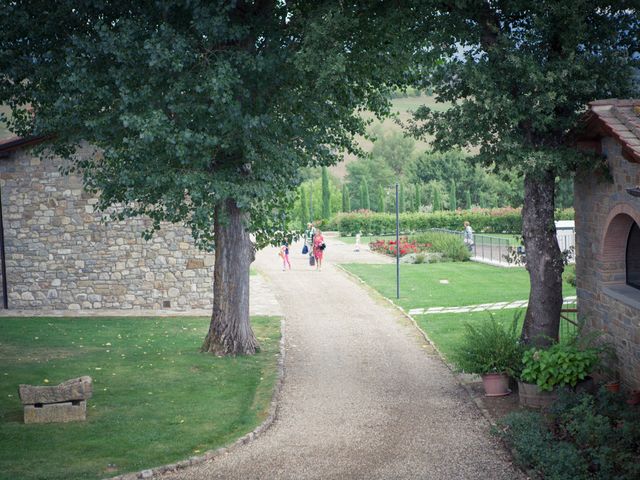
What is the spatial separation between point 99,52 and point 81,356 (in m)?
6.05

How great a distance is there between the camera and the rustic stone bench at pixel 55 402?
1137 centimetres

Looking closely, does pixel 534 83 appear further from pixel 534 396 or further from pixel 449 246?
pixel 449 246

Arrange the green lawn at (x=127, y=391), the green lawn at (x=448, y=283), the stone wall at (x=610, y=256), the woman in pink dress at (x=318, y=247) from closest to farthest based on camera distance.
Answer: the green lawn at (x=127, y=391) → the stone wall at (x=610, y=256) → the green lawn at (x=448, y=283) → the woman in pink dress at (x=318, y=247)

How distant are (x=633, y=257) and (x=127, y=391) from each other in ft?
26.9

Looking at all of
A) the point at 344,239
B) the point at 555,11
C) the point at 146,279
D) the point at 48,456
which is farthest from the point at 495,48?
the point at 344,239

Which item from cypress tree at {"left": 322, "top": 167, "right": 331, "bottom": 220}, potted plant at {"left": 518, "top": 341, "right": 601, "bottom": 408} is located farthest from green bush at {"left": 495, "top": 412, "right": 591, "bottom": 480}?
cypress tree at {"left": 322, "top": 167, "right": 331, "bottom": 220}

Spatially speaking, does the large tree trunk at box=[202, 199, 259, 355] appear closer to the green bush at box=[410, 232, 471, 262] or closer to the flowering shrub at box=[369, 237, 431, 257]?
the green bush at box=[410, 232, 471, 262]

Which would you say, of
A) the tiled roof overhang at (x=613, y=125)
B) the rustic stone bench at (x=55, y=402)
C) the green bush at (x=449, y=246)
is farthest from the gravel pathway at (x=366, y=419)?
the green bush at (x=449, y=246)

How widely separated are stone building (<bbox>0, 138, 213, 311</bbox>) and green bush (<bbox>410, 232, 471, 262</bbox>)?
1678 cm

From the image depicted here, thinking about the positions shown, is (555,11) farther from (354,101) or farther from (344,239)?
(344,239)

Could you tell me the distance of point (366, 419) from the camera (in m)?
12.0

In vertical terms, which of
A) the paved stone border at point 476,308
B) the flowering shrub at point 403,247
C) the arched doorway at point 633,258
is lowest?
the paved stone border at point 476,308

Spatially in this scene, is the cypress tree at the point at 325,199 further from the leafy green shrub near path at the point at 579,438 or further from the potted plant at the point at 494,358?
the leafy green shrub near path at the point at 579,438

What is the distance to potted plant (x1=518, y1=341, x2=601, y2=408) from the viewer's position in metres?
11.5
